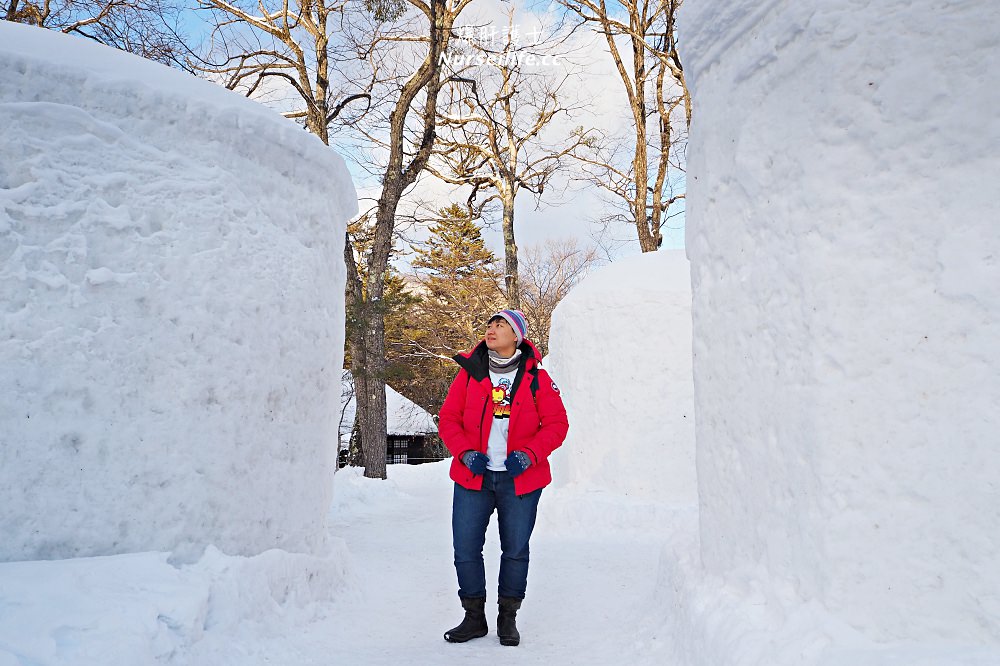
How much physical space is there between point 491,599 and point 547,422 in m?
1.72

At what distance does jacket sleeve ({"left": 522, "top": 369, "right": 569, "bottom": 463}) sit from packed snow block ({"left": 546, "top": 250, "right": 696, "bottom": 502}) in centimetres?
498

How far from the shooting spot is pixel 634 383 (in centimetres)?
908

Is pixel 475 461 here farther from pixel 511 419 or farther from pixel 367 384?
pixel 367 384

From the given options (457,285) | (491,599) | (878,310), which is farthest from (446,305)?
(878,310)

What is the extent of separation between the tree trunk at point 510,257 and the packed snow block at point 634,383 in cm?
712

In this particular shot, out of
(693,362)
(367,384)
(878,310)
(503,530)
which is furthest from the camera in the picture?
(367,384)

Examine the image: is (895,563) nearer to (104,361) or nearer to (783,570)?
(783,570)

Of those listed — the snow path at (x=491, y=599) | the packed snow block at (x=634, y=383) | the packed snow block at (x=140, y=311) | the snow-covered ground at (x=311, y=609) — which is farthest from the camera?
the packed snow block at (x=634, y=383)

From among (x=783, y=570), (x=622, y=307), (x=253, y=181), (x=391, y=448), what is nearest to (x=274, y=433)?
(x=253, y=181)

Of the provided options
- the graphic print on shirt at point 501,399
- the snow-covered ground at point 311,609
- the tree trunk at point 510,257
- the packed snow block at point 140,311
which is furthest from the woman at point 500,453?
the tree trunk at point 510,257

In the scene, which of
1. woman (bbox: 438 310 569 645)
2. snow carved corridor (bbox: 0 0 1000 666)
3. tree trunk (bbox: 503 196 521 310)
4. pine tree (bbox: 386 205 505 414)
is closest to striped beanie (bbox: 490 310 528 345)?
woman (bbox: 438 310 569 645)

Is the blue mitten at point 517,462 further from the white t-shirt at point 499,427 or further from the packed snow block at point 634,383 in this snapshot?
the packed snow block at point 634,383

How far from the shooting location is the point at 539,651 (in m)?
3.88

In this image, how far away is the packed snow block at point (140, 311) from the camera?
3236mm
